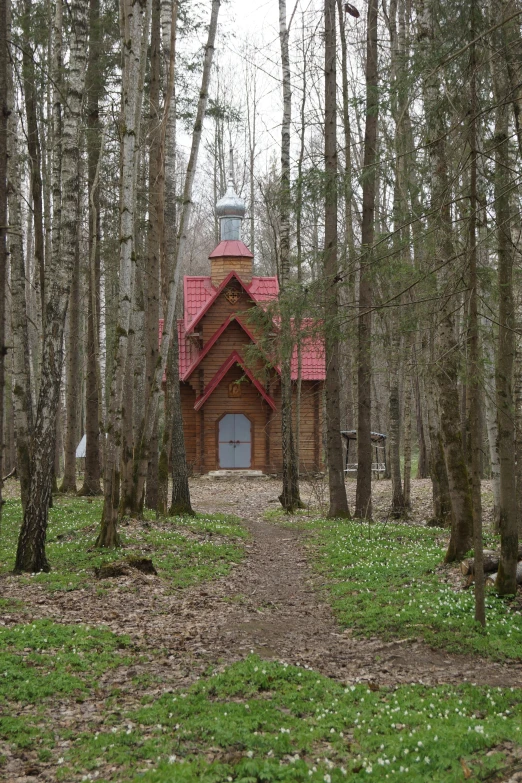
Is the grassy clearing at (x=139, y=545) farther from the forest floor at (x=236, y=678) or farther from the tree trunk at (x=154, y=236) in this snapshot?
the tree trunk at (x=154, y=236)

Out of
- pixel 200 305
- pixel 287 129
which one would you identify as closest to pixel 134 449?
pixel 287 129

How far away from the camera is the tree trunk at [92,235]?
19406mm

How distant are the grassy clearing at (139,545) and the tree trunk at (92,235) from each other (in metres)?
3.53

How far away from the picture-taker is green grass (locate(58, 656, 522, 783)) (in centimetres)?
523

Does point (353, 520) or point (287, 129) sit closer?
point (353, 520)

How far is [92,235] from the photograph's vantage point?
61.5 feet

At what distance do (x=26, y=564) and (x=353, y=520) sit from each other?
Answer: 9458 mm

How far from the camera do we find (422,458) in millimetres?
34469

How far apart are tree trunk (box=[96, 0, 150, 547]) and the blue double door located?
20.7 m

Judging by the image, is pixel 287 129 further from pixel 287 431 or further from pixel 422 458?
pixel 422 458

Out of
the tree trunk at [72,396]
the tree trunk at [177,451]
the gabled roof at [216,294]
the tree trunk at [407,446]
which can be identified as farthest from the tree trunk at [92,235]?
the gabled roof at [216,294]

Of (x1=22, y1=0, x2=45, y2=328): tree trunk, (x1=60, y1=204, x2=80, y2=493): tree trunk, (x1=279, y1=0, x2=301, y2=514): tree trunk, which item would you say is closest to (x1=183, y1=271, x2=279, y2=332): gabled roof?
(x1=60, y1=204, x2=80, y2=493): tree trunk

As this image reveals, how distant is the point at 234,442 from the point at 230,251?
29.3 feet

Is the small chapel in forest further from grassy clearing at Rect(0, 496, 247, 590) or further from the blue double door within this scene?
grassy clearing at Rect(0, 496, 247, 590)
